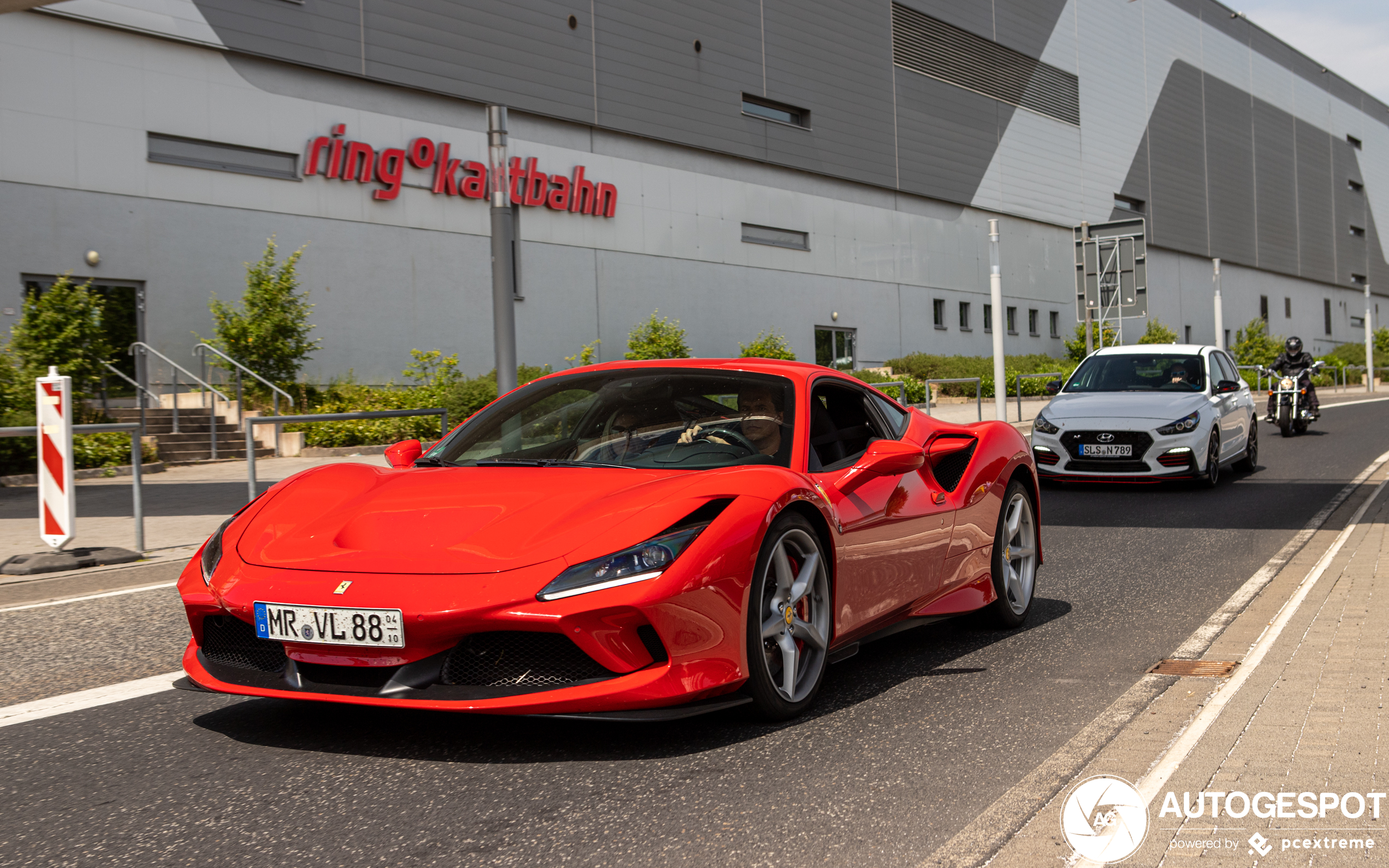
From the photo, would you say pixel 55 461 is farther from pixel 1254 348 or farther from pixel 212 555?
pixel 1254 348

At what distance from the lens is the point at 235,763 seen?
380 centimetres

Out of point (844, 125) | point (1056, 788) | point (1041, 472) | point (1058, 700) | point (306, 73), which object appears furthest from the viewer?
point (844, 125)


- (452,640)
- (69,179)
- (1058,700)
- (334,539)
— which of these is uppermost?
(69,179)

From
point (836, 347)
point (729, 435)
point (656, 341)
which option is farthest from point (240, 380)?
point (836, 347)

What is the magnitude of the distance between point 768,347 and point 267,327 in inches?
580

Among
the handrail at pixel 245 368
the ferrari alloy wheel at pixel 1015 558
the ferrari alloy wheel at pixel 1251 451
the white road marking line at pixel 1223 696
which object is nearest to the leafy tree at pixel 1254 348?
the ferrari alloy wheel at pixel 1251 451

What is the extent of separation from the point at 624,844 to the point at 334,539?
4.86 feet

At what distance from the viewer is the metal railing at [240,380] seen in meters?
20.5

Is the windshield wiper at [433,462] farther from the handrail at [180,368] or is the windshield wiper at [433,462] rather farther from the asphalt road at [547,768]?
the handrail at [180,368]

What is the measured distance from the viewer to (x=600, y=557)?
363cm

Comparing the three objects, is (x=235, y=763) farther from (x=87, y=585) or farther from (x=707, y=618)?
(x=87, y=585)

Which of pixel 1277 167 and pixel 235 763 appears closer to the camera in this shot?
pixel 235 763

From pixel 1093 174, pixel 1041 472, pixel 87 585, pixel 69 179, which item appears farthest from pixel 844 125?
pixel 87 585

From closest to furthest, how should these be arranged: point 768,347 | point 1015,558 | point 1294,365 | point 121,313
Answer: point 1015,558
point 1294,365
point 121,313
point 768,347
